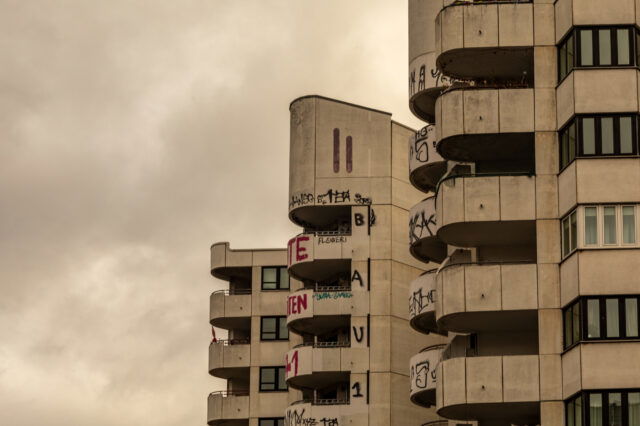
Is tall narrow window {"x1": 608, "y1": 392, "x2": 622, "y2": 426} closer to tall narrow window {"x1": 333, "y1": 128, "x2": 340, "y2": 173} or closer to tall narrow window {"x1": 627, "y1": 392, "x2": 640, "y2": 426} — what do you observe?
tall narrow window {"x1": 627, "y1": 392, "x2": 640, "y2": 426}

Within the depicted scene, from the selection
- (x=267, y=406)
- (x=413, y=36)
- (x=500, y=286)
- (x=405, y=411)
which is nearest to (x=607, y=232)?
(x=500, y=286)

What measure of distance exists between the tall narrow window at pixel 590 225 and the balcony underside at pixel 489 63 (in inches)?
307

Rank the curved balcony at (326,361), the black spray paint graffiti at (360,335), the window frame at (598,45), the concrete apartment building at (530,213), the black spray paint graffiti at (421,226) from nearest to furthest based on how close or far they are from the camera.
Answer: the concrete apartment building at (530,213) < the window frame at (598,45) < the black spray paint graffiti at (421,226) < the curved balcony at (326,361) < the black spray paint graffiti at (360,335)

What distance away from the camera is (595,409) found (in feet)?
206

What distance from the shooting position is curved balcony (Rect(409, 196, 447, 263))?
81875 mm

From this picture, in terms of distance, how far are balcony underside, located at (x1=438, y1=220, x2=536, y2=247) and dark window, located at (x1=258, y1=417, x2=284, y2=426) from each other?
50674 millimetres

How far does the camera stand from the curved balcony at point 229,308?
12238 centimetres

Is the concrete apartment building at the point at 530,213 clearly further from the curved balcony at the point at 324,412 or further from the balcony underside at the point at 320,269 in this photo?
the balcony underside at the point at 320,269

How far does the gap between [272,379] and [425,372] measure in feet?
140

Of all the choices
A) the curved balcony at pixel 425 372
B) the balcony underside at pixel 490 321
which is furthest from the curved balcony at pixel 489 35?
the curved balcony at pixel 425 372

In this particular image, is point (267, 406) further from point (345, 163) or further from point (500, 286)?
point (500, 286)

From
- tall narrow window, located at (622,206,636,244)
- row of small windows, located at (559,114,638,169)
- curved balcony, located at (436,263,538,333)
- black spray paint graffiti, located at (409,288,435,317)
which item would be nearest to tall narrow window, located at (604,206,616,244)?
tall narrow window, located at (622,206,636,244)

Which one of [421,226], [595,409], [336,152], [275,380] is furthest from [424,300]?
[275,380]

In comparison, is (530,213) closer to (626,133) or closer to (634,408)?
(626,133)
